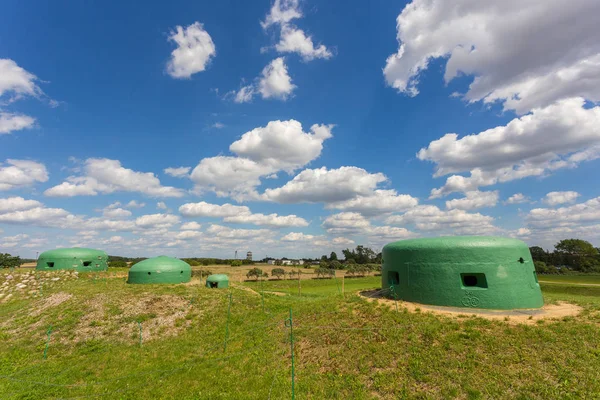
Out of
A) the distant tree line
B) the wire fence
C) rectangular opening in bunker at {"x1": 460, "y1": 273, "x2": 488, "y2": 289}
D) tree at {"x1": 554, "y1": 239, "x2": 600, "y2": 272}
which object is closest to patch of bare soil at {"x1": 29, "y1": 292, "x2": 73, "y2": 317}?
the wire fence

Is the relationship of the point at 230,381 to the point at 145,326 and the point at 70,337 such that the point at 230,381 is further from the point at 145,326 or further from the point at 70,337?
the point at 70,337

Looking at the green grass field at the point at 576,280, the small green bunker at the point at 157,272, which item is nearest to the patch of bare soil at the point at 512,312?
the small green bunker at the point at 157,272

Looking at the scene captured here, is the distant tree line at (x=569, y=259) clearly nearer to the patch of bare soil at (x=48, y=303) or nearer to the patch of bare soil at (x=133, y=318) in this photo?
the patch of bare soil at (x=133, y=318)

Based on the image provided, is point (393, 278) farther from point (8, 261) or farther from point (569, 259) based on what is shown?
point (569, 259)

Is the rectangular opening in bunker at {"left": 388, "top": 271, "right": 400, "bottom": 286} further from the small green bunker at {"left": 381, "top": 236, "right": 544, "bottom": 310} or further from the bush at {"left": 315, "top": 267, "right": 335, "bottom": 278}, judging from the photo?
the bush at {"left": 315, "top": 267, "right": 335, "bottom": 278}

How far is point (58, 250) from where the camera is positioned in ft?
139

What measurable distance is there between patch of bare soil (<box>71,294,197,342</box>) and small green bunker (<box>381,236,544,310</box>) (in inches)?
653

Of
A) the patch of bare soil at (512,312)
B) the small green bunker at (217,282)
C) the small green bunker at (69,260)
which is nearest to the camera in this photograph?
the patch of bare soil at (512,312)

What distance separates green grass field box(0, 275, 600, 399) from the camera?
1012cm

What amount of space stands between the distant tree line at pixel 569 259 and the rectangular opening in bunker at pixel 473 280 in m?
76.5

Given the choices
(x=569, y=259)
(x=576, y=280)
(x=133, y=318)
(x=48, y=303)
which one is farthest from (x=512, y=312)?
(x=569, y=259)

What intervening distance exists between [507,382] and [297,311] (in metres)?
12.5

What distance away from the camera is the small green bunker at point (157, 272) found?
33156 millimetres

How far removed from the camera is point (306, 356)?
44.5ft
